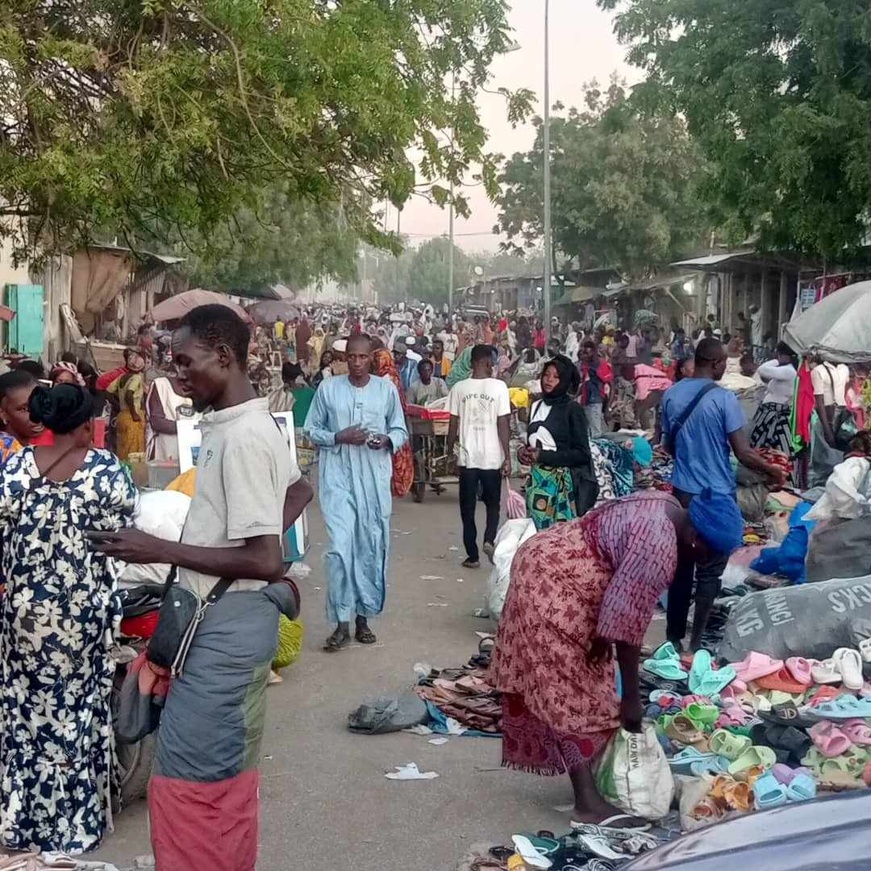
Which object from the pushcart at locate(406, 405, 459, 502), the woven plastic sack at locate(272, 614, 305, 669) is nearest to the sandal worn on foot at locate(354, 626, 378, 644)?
the woven plastic sack at locate(272, 614, 305, 669)

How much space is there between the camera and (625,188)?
1608 inches

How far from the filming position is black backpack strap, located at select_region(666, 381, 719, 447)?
291 inches

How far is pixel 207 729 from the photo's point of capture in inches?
136

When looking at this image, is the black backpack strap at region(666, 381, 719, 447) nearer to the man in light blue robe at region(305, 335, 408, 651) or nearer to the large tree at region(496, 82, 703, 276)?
the man in light blue robe at region(305, 335, 408, 651)

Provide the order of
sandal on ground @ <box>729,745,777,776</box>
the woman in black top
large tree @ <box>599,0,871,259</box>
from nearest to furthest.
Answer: sandal on ground @ <box>729,745,777,776</box>, the woman in black top, large tree @ <box>599,0,871,259</box>

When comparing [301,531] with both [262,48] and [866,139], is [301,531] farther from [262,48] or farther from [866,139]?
[866,139]

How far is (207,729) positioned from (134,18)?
7540 mm

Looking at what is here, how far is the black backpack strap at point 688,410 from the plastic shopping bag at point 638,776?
117 inches

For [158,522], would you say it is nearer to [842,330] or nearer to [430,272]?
[842,330]

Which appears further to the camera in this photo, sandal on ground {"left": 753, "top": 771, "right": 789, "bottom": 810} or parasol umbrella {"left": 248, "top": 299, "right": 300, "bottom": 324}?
parasol umbrella {"left": 248, "top": 299, "right": 300, "bottom": 324}

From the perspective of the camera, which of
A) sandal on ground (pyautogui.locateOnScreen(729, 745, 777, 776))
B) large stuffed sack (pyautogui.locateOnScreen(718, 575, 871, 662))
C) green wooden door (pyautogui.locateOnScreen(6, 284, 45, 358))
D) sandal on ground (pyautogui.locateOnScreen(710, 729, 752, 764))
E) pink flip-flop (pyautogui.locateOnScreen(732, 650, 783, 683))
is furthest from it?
green wooden door (pyautogui.locateOnScreen(6, 284, 45, 358))

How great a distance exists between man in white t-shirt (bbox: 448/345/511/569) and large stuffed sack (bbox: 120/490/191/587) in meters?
4.44

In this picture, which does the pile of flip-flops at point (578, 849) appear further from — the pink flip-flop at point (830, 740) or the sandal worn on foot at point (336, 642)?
the sandal worn on foot at point (336, 642)

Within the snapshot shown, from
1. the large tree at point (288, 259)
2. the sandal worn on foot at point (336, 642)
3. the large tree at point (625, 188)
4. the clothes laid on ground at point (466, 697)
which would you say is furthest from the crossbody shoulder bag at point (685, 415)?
the large tree at point (625, 188)
